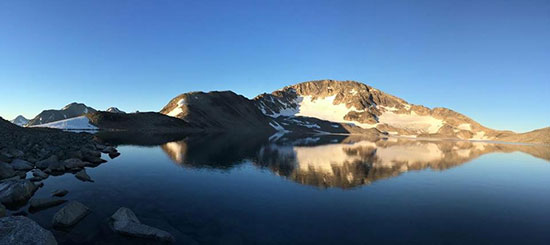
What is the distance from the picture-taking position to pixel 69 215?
50.4ft

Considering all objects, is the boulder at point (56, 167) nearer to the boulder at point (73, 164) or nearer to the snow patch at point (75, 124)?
the boulder at point (73, 164)

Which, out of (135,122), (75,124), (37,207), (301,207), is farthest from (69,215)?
(135,122)

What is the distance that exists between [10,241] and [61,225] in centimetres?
497

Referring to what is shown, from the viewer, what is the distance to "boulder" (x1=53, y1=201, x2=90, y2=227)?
14969mm

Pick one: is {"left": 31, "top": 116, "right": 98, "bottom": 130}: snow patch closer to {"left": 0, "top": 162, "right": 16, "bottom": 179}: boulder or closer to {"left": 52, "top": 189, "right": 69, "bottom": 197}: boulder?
{"left": 0, "top": 162, "right": 16, "bottom": 179}: boulder

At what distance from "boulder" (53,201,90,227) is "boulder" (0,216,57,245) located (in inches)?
152

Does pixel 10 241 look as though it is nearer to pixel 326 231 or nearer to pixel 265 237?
pixel 265 237

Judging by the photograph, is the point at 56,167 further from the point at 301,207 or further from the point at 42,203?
→ the point at 301,207

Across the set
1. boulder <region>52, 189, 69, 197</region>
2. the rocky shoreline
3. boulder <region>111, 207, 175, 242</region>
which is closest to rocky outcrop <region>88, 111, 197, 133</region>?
the rocky shoreline

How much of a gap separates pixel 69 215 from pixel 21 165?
64.5ft

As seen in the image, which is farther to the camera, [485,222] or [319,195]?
[319,195]

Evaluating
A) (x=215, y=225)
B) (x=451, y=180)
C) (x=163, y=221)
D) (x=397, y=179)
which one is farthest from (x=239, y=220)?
(x=451, y=180)

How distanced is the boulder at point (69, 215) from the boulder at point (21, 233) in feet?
12.7

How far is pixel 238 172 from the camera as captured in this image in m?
36.4
